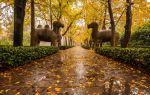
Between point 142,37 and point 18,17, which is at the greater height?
point 18,17

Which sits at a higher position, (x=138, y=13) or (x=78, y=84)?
(x=138, y=13)

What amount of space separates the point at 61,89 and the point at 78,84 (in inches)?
31.8

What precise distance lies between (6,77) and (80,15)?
30.2 m

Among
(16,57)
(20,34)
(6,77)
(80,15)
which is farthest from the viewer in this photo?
(80,15)

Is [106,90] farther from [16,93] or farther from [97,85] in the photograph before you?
[16,93]

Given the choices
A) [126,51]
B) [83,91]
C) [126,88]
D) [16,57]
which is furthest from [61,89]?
[126,51]

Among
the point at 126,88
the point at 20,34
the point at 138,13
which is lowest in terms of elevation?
the point at 126,88

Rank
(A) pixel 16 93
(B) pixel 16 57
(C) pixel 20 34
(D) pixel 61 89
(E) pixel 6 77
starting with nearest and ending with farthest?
(A) pixel 16 93 → (D) pixel 61 89 → (E) pixel 6 77 → (B) pixel 16 57 → (C) pixel 20 34

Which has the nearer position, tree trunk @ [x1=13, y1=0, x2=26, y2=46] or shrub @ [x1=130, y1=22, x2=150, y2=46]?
tree trunk @ [x1=13, y1=0, x2=26, y2=46]

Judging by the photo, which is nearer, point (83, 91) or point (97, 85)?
point (83, 91)

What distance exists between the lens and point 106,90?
Answer: 18.7 feet

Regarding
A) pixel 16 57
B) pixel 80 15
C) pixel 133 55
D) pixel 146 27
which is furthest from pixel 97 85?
pixel 80 15

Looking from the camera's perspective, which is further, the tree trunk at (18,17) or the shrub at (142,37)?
the shrub at (142,37)

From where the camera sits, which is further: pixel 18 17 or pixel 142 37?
pixel 142 37
